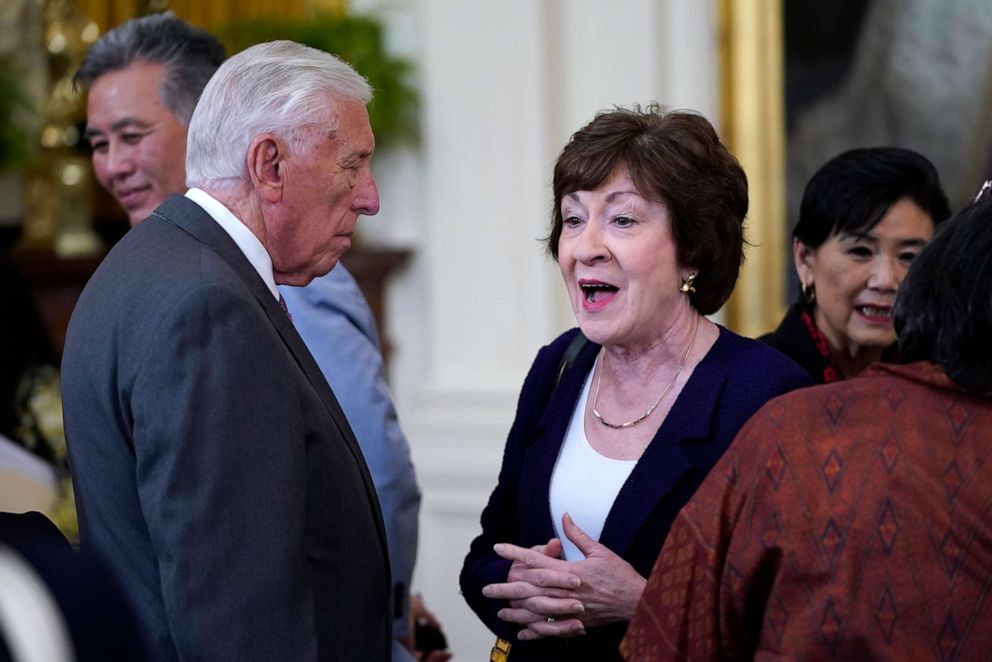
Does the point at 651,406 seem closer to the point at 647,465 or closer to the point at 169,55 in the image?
the point at 647,465

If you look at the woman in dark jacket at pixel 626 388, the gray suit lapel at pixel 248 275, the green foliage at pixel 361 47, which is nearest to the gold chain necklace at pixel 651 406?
the woman in dark jacket at pixel 626 388

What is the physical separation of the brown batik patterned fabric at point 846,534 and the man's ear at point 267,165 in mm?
887

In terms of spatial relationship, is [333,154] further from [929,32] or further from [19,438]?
[929,32]

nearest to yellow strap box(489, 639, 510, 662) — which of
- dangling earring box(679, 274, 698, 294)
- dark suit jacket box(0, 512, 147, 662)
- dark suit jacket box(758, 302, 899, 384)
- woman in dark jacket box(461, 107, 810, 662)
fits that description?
woman in dark jacket box(461, 107, 810, 662)

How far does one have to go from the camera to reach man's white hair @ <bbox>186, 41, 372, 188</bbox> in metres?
2.30

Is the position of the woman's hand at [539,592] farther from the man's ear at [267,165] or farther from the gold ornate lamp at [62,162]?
the gold ornate lamp at [62,162]

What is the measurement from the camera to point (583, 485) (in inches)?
103

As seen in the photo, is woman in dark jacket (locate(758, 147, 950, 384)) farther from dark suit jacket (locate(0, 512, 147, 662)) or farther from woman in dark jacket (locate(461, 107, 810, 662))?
dark suit jacket (locate(0, 512, 147, 662))

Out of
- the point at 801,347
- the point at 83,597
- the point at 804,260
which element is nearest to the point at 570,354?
the point at 801,347

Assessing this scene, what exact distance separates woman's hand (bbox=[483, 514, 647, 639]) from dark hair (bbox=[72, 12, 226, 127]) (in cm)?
159

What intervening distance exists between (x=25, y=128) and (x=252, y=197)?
11.9 feet

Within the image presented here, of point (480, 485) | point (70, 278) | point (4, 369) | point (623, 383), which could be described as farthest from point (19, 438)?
point (480, 485)

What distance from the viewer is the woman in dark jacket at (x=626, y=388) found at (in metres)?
2.52

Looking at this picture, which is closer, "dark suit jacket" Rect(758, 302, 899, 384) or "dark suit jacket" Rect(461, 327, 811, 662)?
"dark suit jacket" Rect(461, 327, 811, 662)
